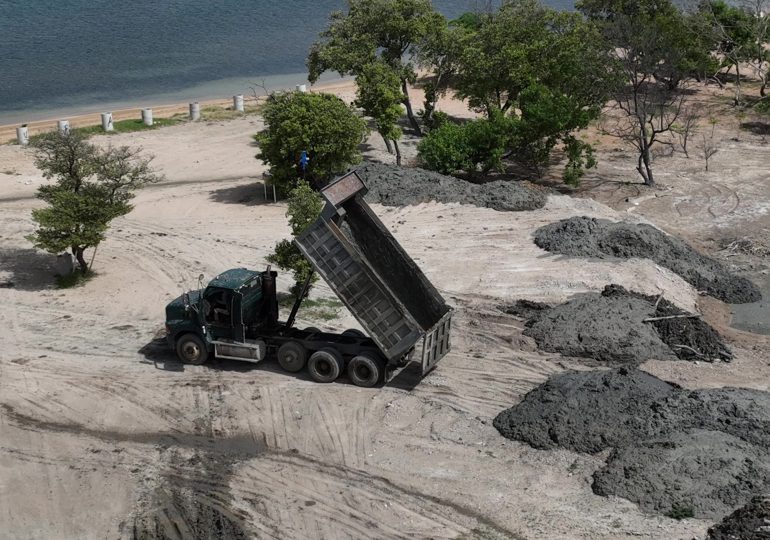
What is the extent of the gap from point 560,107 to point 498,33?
6.18 meters

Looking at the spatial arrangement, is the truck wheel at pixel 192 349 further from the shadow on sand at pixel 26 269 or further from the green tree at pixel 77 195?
the shadow on sand at pixel 26 269

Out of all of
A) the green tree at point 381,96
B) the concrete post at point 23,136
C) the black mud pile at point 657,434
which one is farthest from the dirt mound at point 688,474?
the concrete post at point 23,136

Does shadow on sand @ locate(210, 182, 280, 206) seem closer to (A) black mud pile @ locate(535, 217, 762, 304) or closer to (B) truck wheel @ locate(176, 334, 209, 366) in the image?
(A) black mud pile @ locate(535, 217, 762, 304)

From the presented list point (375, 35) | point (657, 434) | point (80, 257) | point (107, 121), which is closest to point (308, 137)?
point (80, 257)

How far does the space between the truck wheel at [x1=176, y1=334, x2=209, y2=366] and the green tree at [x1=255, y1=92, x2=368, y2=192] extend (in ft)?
40.2

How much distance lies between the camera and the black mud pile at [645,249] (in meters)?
24.4

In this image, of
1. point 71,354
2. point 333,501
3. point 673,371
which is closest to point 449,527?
point 333,501

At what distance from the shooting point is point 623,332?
2030cm

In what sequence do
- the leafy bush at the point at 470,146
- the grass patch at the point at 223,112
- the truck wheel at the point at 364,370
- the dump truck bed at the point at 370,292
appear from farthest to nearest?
1. the grass patch at the point at 223,112
2. the leafy bush at the point at 470,146
3. the truck wheel at the point at 364,370
4. the dump truck bed at the point at 370,292

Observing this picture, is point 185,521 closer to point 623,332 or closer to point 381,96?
point 623,332

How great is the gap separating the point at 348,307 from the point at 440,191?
13576 mm

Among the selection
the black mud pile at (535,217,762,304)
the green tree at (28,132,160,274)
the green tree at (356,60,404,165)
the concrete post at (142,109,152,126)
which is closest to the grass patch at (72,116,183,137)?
the concrete post at (142,109,152,126)

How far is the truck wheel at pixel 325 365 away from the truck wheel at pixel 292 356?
0.25 m

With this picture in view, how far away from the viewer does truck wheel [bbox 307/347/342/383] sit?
60.7 feet
